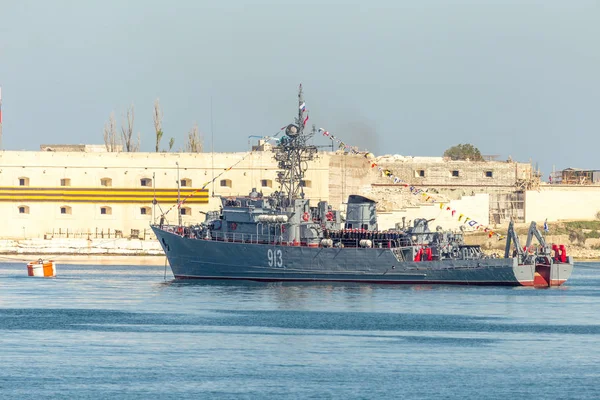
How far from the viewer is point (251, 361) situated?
39.7 m

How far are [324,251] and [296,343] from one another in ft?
89.2

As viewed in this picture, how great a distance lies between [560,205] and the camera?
110250mm

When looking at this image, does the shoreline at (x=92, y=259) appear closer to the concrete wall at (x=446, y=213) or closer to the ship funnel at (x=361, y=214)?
the concrete wall at (x=446, y=213)

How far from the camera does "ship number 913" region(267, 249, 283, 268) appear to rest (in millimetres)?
71438

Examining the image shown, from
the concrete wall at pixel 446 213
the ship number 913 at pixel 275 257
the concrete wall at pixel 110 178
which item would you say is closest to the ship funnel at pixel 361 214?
the ship number 913 at pixel 275 257

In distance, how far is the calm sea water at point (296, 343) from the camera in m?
35.4

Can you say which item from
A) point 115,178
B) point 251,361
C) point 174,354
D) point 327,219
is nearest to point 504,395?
point 251,361

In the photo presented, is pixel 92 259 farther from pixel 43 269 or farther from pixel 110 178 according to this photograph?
pixel 43 269

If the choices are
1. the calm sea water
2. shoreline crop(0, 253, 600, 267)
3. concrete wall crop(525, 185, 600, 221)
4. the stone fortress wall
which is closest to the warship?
the calm sea water

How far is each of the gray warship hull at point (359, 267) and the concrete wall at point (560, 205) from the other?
124ft

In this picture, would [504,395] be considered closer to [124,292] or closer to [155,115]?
[124,292]

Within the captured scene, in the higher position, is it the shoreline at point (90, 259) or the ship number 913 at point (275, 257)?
the ship number 913 at point (275, 257)

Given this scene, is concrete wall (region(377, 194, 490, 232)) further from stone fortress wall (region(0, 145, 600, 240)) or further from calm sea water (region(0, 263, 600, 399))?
calm sea water (region(0, 263, 600, 399))

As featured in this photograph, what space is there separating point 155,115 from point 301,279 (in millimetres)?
47562
